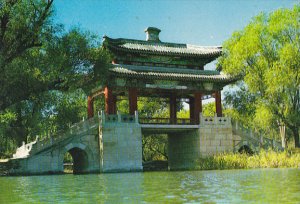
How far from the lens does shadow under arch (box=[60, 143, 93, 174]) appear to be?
2562cm

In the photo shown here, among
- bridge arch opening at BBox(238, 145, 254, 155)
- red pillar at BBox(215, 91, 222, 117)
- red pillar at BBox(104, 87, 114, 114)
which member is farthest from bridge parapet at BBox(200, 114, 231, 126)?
red pillar at BBox(104, 87, 114, 114)

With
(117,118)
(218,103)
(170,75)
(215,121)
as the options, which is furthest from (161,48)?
(117,118)

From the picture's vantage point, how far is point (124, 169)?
85.5 feet

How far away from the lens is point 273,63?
2925 cm

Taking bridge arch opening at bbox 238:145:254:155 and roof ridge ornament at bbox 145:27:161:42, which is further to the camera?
roof ridge ornament at bbox 145:27:161:42

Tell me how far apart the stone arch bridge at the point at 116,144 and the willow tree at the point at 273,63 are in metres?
2.51

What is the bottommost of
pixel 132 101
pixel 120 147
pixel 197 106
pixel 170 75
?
pixel 120 147

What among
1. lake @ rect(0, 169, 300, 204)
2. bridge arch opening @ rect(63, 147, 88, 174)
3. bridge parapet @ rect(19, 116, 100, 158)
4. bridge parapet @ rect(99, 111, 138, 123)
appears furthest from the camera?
bridge arch opening @ rect(63, 147, 88, 174)

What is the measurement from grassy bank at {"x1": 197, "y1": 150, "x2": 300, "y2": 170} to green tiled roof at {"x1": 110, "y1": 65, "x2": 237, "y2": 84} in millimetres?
5658

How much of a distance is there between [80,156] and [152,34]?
1050 cm

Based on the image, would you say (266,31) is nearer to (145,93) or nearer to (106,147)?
(145,93)

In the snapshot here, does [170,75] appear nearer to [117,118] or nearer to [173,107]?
[173,107]

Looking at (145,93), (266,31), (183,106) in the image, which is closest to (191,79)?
(145,93)

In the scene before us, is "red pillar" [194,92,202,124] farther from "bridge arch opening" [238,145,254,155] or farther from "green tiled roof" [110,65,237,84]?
"bridge arch opening" [238,145,254,155]
